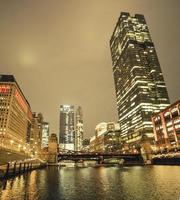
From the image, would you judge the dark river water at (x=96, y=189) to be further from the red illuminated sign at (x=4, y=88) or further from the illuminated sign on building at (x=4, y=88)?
the illuminated sign on building at (x=4, y=88)

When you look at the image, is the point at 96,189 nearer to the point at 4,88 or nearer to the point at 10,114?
the point at 10,114

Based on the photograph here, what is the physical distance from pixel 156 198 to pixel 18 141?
182101 mm

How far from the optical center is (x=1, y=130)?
15212cm

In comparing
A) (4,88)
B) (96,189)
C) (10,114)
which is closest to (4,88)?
(4,88)

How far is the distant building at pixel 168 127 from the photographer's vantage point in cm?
14450

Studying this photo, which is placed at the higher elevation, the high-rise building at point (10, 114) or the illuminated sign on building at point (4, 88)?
the illuminated sign on building at point (4, 88)

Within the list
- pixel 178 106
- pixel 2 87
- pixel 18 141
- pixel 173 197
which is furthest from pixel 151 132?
pixel 173 197

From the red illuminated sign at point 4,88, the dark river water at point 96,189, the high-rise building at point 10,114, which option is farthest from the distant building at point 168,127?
the red illuminated sign at point 4,88

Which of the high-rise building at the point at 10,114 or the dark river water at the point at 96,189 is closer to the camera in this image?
the dark river water at the point at 96,189

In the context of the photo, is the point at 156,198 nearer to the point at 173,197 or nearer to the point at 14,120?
the point at 173,197

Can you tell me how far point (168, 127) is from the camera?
519 ft

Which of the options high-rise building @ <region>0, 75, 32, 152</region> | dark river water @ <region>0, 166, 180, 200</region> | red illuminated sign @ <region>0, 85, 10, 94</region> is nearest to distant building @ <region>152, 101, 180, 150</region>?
dark river water @ <region>0, 166, 180, 200</region>

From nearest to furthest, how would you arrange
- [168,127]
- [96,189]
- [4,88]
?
[96,189] → [168,127] → [4,88]

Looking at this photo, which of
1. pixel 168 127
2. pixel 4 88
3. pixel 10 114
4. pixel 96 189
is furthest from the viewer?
pixel 4 88
